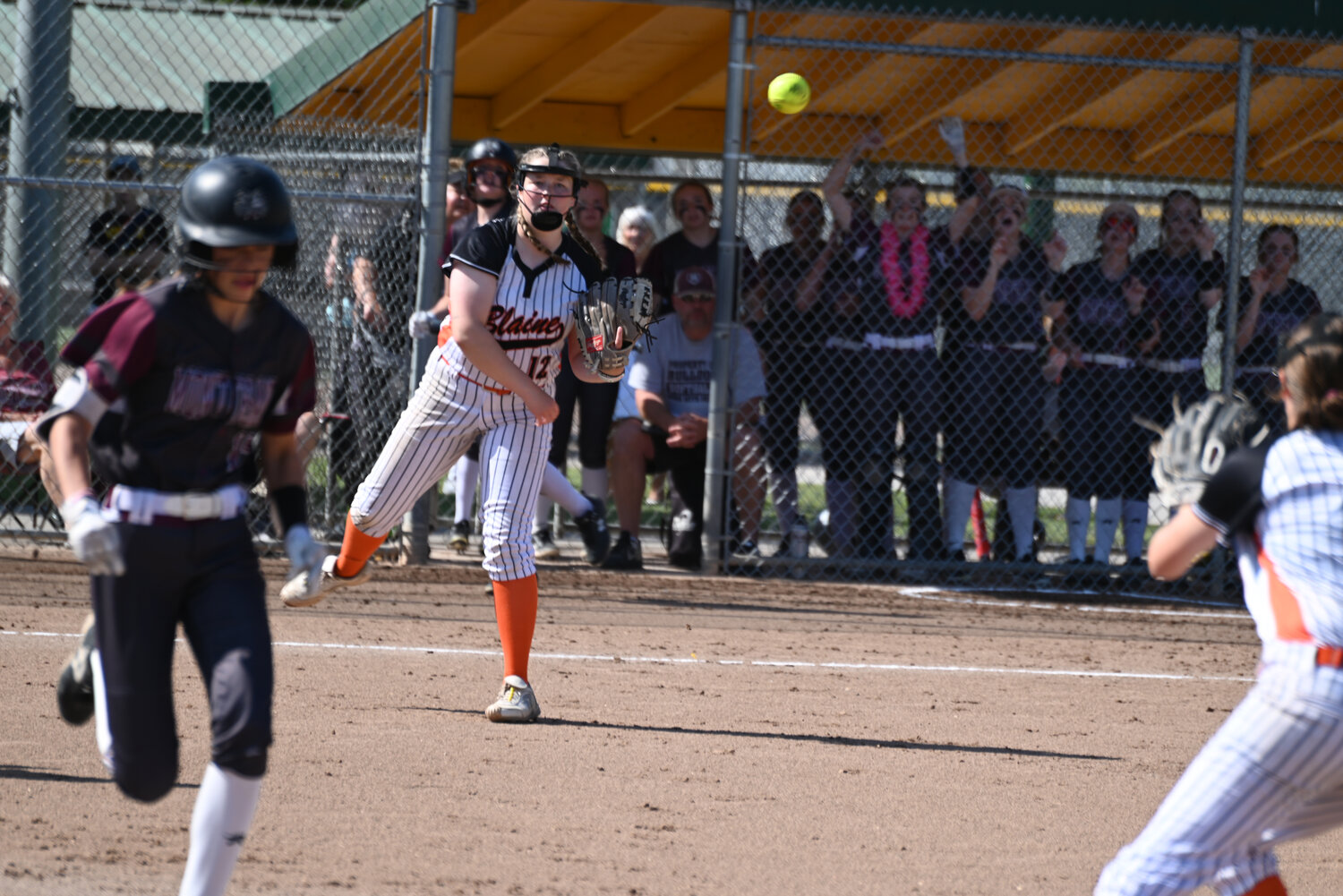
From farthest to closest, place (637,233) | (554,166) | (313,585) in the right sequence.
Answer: (637,233) < (554,166) < (313,585)

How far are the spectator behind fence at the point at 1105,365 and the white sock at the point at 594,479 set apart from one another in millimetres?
2670

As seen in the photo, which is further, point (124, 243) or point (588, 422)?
point (588, 422)

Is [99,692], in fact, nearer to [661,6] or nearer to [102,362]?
[102,362]

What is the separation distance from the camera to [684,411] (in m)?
8.86

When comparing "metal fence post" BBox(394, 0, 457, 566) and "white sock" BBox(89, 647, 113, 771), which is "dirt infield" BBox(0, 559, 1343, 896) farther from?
"metal fence post" BBox(394, 0, 457, 566)

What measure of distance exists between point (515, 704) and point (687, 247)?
437 cm

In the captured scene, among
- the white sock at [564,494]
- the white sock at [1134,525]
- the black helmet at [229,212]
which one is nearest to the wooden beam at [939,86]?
the white sock at [1134,525]

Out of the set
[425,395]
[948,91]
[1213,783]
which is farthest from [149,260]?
[1213,783]

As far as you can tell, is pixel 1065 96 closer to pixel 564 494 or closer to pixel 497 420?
pixel 564 494

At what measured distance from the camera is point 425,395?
5.20m

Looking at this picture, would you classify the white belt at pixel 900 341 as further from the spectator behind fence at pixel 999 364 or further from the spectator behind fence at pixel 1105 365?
the spectator behind fence at pixel 1105 365

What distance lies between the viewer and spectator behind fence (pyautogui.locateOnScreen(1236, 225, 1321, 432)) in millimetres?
8688

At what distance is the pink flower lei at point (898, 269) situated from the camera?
27.3 feet

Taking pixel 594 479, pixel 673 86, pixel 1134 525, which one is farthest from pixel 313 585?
pixel 673 86
